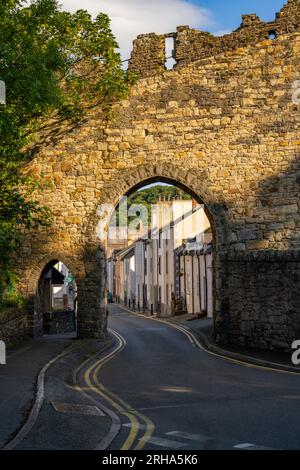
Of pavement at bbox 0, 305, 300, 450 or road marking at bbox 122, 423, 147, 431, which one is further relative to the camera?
road marking at bbox 122, 423, 147, 431

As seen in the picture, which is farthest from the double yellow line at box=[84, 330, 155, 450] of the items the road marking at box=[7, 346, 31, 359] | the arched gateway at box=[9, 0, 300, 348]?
the arched gateway at box=[9, 0, 300, 348]

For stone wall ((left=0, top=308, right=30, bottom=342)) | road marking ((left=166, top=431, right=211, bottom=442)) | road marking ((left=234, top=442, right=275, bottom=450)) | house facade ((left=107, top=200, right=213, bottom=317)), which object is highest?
house facade ((left=107, top=200, right=213, bottom=317))

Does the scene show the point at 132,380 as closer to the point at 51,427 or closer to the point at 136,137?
the point at 51,427

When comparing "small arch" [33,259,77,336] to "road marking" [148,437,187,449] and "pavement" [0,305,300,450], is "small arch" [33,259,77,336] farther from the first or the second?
"road marking" [148,437,187,449]

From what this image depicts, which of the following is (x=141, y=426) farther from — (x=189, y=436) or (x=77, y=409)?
(x=77, y=409)

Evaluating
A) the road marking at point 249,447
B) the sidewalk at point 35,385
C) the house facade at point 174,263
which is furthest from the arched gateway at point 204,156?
the house facade at point 174,263

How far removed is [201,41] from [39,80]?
917 centimetres

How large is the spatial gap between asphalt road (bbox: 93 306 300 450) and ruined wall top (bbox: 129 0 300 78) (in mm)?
11206

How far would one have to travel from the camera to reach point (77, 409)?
37.2ft

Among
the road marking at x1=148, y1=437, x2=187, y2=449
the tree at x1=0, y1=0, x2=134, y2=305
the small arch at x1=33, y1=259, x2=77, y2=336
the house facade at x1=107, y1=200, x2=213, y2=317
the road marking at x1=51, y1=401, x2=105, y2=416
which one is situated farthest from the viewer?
the house facade at x1=107, y1=200, x2=213, y2=317

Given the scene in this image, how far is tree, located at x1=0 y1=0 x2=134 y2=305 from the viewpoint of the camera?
1755 centimetres

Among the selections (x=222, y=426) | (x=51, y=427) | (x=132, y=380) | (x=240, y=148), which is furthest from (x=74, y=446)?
(x=240, y=148)

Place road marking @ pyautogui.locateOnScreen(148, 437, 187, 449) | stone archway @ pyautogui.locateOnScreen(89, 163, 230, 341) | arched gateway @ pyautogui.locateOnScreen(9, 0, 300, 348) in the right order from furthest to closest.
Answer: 1. arched gateway @ pyautogui.locateOnScreen(9, 0, 300, 348)
2. stone archway @ pyautogui.locateOnScreen(89, 163, 230, 341)
3. road marking @ pyautogui.locateOnScreen(148, 437, 187, 449)

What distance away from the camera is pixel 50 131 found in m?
25.8
